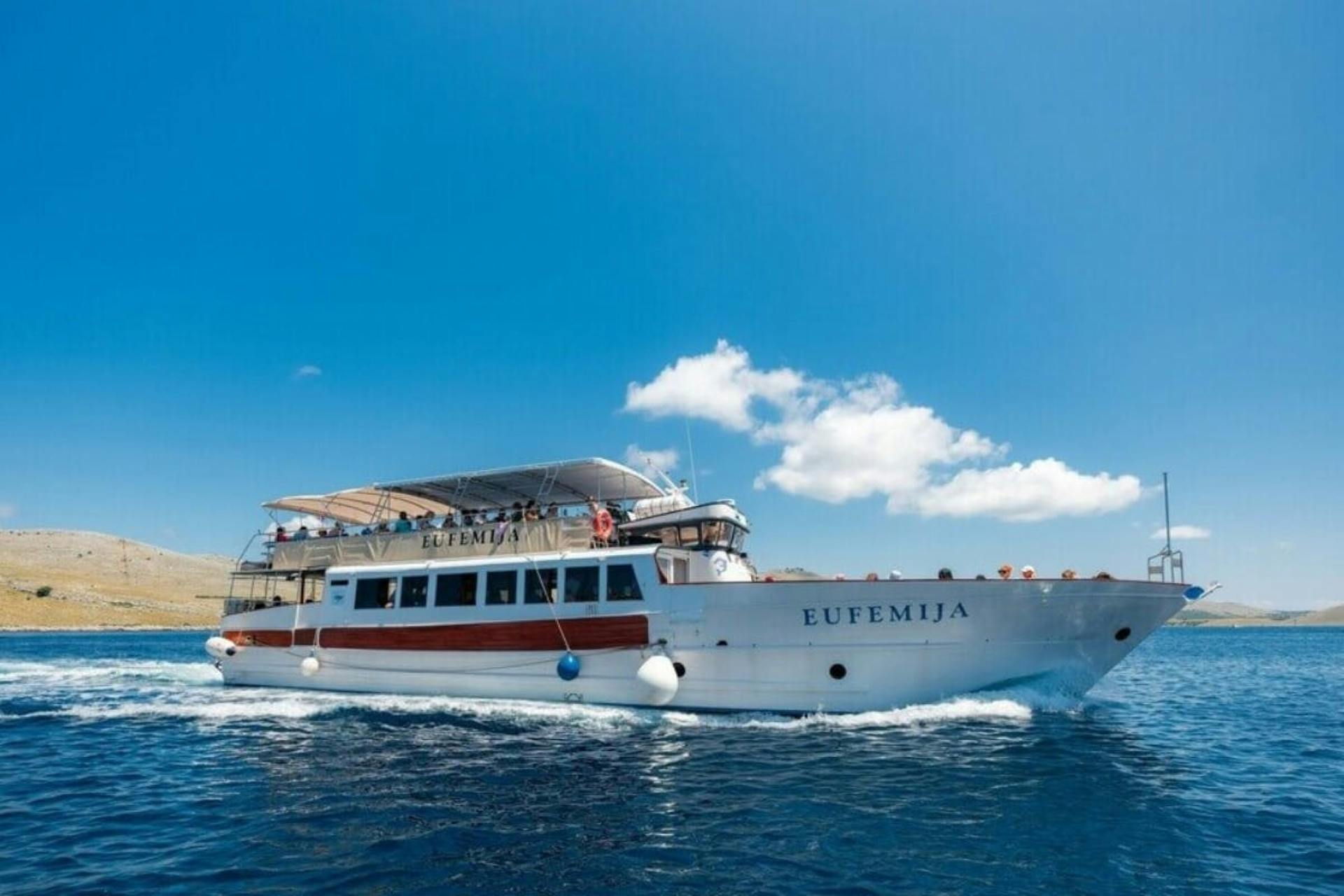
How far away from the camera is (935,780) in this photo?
12789mm

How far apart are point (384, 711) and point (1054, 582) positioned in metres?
17.6

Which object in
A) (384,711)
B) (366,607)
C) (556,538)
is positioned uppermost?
(556,538)

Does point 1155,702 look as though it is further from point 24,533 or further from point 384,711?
point 24,533

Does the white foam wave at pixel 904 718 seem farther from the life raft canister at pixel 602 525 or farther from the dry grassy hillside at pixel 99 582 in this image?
the dry grassy hillside at pixel 99 582

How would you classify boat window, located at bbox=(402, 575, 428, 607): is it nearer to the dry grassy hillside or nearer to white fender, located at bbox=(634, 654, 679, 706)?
white fender, located at bbox=(634, 654, 679, 706)

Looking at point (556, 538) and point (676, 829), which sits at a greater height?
point (556, 538)

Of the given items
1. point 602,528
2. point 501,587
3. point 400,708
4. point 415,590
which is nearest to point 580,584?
point 602,528

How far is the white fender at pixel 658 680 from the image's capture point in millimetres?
18469

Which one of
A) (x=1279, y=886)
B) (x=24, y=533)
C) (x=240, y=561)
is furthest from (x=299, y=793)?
(x=24, y=533)

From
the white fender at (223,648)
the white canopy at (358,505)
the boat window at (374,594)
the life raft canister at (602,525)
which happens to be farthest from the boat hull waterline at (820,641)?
the white fender at (223,648)

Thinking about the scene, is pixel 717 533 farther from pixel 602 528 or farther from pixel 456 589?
pixel 456 589

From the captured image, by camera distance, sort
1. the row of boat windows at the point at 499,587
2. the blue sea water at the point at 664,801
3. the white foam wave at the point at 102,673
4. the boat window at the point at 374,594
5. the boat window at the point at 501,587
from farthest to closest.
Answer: the white foam wave at the point at 102,673 < the boat window at the point at 374,594 < the boat window at the point at 501,587 < the row of boat windows at the point at 499,587 < the blue sea water at the point at 664,801

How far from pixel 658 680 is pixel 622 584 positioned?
282 centimetres

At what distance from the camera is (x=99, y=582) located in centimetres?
11612
